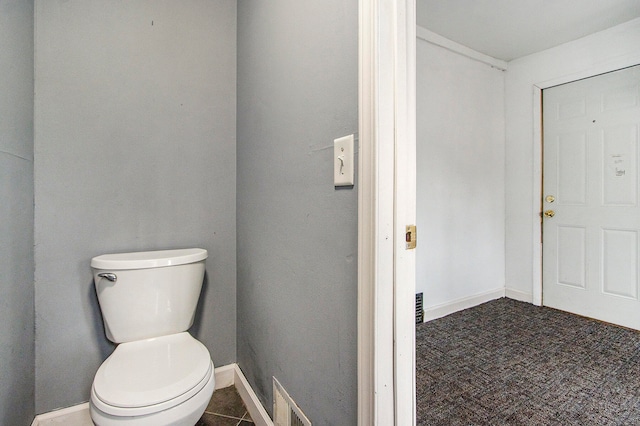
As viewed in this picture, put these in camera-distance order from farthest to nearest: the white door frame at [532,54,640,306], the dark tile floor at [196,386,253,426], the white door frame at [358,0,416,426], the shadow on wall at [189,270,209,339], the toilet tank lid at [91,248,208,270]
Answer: the white door frame at [532,54,640,306] → the shadow on wall at [189,270,209,339] → the dark tile floor at [196,386,253,426] → the toilet tank lid at [91,248,208,270] → the white door frame at [358,0,416,426]

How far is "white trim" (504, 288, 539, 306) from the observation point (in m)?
2.91

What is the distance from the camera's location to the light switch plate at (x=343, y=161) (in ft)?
2.61

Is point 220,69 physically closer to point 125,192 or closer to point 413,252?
point 125,192

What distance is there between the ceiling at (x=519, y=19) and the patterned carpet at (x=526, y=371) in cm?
231

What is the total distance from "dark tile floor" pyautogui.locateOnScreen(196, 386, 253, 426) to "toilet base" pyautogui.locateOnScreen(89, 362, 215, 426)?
47cm

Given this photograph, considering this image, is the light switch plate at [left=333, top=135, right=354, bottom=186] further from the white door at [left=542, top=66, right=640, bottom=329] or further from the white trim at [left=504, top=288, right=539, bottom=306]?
the white trim at [left=504, top=288, right=539, bottom=306]

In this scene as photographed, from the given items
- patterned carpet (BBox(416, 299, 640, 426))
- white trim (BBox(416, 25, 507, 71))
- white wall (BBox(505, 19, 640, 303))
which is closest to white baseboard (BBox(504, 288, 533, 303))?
white wall (BBox(505, 19, 640, 303))

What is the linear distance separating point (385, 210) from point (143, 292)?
1.10 m

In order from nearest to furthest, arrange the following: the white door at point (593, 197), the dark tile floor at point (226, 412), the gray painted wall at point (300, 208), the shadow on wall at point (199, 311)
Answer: the gray painted wall at point (300, 208) → the dark tile floor at point (226, 412) → the shadow on wall at point (199, 311) → the white door at point (593, 197)

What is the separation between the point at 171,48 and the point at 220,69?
9.5 inches

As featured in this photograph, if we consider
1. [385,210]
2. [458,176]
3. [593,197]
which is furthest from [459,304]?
[385,210]

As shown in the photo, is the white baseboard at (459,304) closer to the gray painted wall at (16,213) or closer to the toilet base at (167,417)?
the toilet base at (167,417)

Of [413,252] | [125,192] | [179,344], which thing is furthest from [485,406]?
[125,192]

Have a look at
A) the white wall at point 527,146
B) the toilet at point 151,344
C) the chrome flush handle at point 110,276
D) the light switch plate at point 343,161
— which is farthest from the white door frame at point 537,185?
the chrome flush handle at point 110,276
